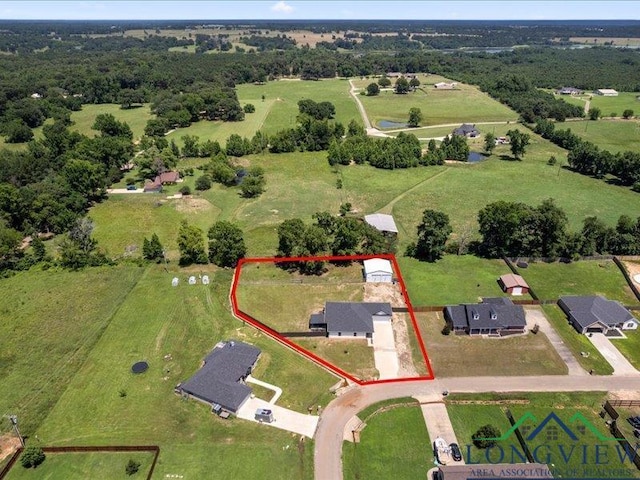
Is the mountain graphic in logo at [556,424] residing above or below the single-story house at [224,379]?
below

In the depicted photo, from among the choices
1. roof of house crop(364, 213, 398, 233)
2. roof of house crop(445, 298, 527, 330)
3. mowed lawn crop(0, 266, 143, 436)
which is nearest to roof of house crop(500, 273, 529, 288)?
roof of house crop(445, 298, 527, 330)

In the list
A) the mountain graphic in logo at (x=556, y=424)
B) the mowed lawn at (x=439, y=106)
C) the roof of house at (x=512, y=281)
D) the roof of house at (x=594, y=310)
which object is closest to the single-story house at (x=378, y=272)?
the roof of house at (x=512, y=281)

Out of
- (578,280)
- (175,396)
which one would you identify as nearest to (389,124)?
(578,280)

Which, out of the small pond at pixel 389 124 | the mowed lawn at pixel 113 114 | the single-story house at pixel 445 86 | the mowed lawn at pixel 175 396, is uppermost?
the single-story house at pixel 445 86

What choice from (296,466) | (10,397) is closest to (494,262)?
(296,466)

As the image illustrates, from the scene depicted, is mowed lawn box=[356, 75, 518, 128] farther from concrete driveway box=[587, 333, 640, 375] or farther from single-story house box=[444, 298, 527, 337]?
concrete driveway box=[587, 333, 640, 375]

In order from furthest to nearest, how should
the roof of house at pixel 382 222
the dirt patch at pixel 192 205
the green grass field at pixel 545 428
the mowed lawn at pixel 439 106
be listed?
1. the mowed lawn at pixel 439 106
2. the dirt patch at pixel 192 205
3. the roof of house at pixel 382 222
4. the green grass field at pixel 545 428

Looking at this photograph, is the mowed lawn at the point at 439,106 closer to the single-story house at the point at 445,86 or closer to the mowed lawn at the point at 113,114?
the single-story house at the point at 445,86
